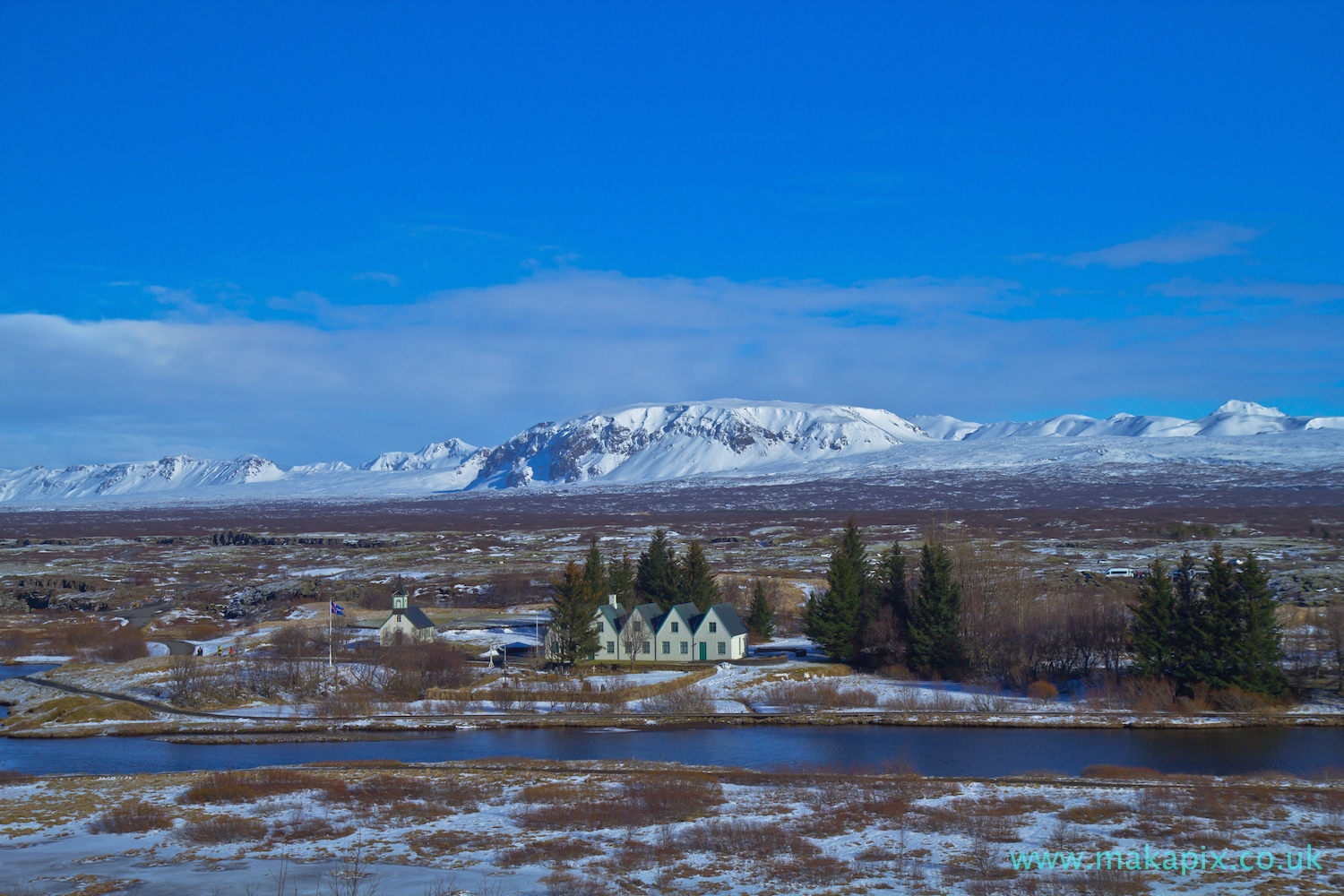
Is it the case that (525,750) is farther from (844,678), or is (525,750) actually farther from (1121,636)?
(1121,636)

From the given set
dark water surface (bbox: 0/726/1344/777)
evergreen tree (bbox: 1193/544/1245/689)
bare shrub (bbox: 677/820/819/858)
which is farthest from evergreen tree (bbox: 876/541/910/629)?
bare shrub (bbox: 677/820/819/858)

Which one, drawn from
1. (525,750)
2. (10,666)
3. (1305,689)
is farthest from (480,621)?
(1305,689)

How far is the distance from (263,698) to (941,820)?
41.0 m

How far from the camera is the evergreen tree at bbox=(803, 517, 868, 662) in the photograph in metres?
60.7

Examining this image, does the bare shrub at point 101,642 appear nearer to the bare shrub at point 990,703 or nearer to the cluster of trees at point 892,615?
the cluster of trees at point 892,615

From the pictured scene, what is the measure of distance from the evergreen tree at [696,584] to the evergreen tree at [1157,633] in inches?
1092

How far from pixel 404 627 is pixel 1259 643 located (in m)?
49.5

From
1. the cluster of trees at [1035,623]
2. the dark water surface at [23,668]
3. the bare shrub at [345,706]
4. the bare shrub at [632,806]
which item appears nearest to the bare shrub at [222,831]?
the bare shrub at [632,806]

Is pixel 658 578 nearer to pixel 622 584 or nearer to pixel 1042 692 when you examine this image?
pixel 622 584

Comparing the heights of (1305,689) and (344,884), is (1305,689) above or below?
below

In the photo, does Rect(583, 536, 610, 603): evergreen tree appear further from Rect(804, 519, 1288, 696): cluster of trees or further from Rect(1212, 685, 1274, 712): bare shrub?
Rect(1212, 685, 1274, 712): bare shrub

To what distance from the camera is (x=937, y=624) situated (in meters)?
57.9

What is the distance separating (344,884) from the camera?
19.6 m

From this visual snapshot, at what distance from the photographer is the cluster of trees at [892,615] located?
5788 centimetres
